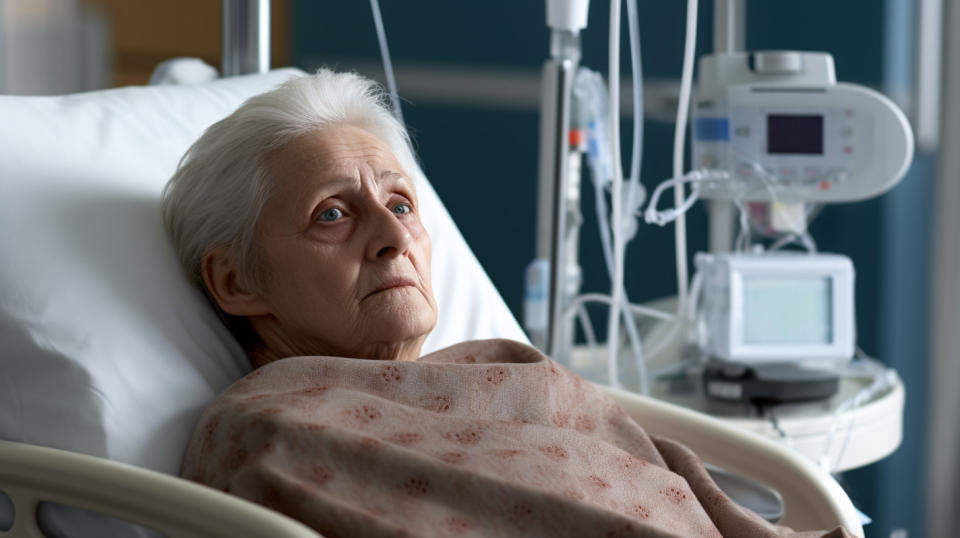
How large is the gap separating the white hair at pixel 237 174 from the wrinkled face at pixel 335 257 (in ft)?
0.06

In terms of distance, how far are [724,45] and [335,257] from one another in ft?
3.36

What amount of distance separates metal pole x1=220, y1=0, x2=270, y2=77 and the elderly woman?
1.52ft

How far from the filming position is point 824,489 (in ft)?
4.06

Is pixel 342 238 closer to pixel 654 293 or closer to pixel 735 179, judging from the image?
pixel 735 179

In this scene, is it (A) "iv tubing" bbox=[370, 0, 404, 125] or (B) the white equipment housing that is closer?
(A) "iv tubing" bbox=[370, 0, 404, 125]

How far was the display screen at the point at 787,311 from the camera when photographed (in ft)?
5.75

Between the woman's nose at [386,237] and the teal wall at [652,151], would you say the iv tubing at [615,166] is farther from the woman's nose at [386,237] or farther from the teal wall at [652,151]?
the teal wall at [652,151]

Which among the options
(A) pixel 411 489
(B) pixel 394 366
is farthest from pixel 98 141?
(A) pixel 411 489

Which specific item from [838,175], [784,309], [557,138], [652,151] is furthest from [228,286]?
[652,151]

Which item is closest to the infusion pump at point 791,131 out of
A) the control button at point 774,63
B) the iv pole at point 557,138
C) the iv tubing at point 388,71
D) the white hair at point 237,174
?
the control button at point 774,63

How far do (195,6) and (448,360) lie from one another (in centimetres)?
320

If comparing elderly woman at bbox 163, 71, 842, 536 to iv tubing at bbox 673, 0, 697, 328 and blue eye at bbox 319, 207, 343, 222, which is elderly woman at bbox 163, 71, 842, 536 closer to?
blue eye at bbox 319, 207, 343, 222

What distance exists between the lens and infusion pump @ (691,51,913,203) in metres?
1.78

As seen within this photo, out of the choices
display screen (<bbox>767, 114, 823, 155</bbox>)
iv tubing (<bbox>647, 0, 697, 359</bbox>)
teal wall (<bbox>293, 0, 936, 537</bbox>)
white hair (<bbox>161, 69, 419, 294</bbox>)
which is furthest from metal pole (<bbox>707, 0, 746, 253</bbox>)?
white hair (<bbox>161, 69, 419, 294</bbox>)
